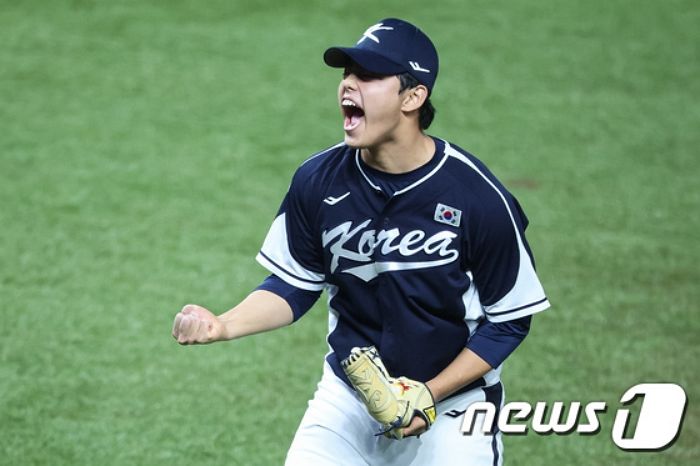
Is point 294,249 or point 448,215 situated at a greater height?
point 448,215

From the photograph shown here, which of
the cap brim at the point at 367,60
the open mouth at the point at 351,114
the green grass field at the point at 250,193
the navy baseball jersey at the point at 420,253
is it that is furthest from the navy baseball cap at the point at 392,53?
the green grass field at the point at 250,193

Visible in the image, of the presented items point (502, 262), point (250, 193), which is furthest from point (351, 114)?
point (250, 193)

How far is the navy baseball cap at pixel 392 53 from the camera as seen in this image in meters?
3.58

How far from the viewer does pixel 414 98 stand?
3.69 metres

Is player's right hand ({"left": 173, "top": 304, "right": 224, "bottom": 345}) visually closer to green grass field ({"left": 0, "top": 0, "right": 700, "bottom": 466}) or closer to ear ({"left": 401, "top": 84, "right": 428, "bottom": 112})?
ear ({"left": 401, "top": 84, "right": 428, "bottom": 112})

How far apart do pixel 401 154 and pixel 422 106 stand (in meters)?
0.16

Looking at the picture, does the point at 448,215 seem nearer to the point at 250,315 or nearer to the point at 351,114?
the point at 351,114

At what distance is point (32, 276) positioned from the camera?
6.96 metres

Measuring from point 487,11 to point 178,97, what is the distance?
342 cm

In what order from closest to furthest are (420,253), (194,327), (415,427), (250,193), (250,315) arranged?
1. (194,327)
2. (415,427)
3. (420,253)
4. (250,315)
5. (250,193)

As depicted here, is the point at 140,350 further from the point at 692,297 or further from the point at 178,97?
the point at 178,97

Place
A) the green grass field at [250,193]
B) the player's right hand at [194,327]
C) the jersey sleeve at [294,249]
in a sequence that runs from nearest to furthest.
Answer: the player's right hand at [194,327] < the jersey sleeve at [294,249] < the green grass field at [250,193]

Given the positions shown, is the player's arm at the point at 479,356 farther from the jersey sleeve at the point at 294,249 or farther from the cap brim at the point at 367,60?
the cap brim at the point at 367,60

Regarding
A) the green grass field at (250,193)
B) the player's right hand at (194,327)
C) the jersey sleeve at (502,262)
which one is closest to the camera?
the player's right hand at (194,327)
